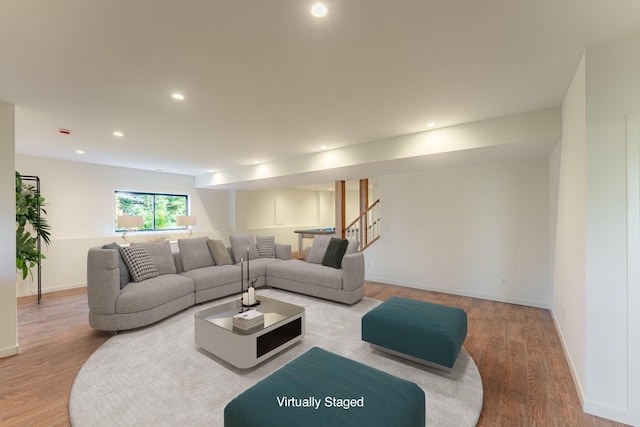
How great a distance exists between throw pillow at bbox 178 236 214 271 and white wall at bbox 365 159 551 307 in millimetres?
3111

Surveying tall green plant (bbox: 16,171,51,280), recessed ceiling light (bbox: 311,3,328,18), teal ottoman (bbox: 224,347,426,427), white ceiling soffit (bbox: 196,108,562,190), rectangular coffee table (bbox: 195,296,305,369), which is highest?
recessed ceiling light (bbox: 311,3,328,18)

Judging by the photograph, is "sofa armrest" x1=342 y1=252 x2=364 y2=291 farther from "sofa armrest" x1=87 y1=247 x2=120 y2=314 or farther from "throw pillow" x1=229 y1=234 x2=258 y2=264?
"sofa armrest" x1=87 y1=247 x2=120 y2=314

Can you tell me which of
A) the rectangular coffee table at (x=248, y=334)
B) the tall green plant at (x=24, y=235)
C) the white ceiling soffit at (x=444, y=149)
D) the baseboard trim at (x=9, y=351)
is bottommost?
the baseboard trim at (x=9, y=351)

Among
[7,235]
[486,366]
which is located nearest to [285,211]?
[7,235]

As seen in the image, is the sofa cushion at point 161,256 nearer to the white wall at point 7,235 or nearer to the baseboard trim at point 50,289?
the white wall at point 7,235

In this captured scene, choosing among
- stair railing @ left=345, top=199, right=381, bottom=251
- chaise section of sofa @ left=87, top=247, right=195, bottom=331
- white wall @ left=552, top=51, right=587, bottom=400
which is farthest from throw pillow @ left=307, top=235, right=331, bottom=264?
white wall @ left=552, top=51, right=587, bottom=400

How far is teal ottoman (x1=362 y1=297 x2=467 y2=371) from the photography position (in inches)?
86.3

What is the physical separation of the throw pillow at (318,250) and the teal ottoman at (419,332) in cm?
221

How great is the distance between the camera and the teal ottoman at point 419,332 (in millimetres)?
2191

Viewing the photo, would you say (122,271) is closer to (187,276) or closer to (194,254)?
(187,276)

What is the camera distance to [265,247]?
5473 millimetres

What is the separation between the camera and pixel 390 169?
462cm

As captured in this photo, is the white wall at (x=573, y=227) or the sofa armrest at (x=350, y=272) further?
the sofa armrest at (x=350, y=272)

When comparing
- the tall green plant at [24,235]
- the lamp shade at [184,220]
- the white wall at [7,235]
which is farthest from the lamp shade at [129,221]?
the white wall at [7,235]
